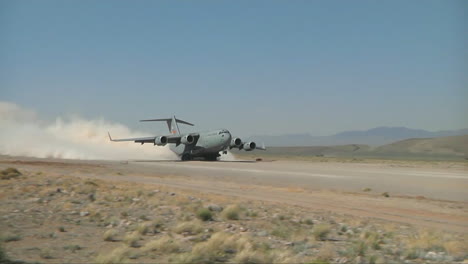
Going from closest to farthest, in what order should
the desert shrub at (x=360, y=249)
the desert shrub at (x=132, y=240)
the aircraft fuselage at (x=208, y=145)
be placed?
the desert shrub at (x=360, y=249)
the desert shrub at (x=132, y=240)
the aircraft fuselage at (x=208, y=145)

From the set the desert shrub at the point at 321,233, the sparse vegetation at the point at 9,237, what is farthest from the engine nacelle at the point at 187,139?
the sparse vegetation at the point at 9,237

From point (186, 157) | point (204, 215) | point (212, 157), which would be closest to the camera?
point (204, 215)

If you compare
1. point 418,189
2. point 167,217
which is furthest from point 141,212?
point 418,189

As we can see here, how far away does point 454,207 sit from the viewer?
18.4 meters

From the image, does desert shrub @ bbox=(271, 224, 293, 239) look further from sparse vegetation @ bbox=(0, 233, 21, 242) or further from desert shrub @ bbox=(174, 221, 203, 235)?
sparse vegetation @ bbox=(0, 233, 21, 242)

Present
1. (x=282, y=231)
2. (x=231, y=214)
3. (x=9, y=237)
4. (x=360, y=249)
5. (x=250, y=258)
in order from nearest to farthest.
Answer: (x=250, y=258)
(x=360, y=249)
(x=9, y=237)
(x=282, y=231)
(x=231, y=214)

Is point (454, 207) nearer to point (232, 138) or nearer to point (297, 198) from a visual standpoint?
point (297, 198)

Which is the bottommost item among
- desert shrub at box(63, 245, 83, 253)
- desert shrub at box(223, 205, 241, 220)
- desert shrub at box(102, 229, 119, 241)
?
desert shrub at box(63, 245, 83, 253)

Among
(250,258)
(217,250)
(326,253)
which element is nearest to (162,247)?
(217,250)

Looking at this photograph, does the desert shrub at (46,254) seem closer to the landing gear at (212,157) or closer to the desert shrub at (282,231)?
the desert shrub at (282,231)

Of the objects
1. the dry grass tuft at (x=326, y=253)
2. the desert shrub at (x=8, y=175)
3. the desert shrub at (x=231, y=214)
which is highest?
the desert shrub at (x=8, y=175)

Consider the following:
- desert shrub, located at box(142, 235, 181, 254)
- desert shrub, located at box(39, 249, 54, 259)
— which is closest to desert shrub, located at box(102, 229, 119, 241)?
desert shrub, located at box(142, 235, 181, 254)

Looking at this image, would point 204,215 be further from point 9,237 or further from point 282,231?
point 9,237

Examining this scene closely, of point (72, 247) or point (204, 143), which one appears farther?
point (204, 143)
